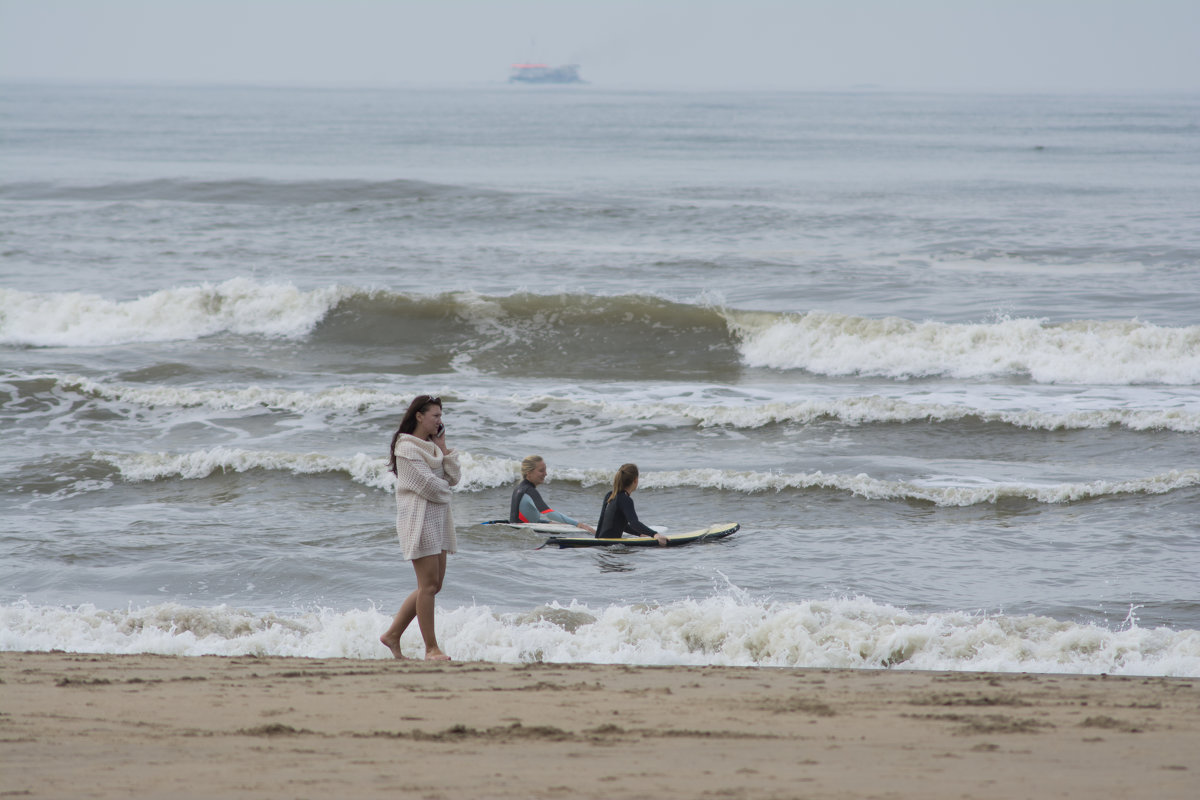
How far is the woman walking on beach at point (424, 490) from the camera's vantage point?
605 centimetres

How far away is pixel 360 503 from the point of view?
1141 cm

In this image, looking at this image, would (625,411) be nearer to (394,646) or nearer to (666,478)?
(666,478)

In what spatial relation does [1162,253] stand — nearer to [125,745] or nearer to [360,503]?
[360,503]

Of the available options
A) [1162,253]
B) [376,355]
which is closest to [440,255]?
[376,355]

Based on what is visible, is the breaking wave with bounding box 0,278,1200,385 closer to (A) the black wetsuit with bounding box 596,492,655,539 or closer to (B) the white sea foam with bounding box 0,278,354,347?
(B) the white sea foam with bounding box 0,278,354,347

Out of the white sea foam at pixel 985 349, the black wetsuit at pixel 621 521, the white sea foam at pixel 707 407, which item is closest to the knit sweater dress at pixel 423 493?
the black wetsuit at pixel 621 521

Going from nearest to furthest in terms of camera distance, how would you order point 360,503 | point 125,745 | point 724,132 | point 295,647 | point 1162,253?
point 125,745, point 295,647, point 360,503, point 1162,253, point 724,132

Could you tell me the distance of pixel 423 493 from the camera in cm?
607

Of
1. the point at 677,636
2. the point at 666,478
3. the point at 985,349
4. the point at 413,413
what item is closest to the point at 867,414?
the point at 666,478

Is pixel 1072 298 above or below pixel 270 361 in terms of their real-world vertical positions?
above

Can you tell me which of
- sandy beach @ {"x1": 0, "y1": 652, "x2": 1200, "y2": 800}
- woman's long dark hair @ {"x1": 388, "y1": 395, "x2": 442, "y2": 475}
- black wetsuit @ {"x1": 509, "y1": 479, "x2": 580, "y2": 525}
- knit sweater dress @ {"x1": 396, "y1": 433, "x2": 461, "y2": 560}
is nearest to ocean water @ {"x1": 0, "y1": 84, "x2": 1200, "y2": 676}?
black wetsuit @ {"x1": 509, "y1": 479, "x2": 580, "y2": 525}

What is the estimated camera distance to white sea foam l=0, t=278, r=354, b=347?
20.2 metres

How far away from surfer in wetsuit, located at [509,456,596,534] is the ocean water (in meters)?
0.24

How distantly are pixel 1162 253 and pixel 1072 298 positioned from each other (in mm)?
5661
